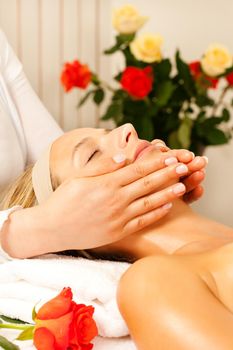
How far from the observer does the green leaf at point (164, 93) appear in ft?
9.31

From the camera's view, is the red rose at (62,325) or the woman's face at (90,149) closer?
the red rose at (62,325)

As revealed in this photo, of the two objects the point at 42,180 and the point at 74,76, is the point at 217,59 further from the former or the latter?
the point at 42,180

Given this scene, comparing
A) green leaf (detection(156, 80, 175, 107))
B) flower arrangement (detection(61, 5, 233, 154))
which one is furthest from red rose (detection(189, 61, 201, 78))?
green leaf (detection(156, 80, 175, 107))

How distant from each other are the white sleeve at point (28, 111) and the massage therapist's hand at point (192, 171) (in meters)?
0.58

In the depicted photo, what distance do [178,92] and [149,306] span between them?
1970 millimetres

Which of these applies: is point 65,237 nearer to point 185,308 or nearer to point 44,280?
point 44,280

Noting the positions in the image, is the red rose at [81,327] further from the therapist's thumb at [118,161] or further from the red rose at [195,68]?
the red rose at [195,68]

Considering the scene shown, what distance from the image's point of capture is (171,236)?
142cm

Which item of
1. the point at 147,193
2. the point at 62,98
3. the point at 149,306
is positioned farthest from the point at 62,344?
the point at 62,98

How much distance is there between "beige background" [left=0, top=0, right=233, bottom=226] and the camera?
10.3ft

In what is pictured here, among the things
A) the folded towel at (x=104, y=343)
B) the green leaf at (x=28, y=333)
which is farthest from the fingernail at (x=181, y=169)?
the green leaf at (x=28, y=333)

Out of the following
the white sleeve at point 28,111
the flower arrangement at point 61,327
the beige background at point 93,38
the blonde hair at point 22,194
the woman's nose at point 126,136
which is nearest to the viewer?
the flower arrangement at point 61,327

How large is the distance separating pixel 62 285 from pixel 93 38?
2.18m

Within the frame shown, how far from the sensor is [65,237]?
1366 millimetres
